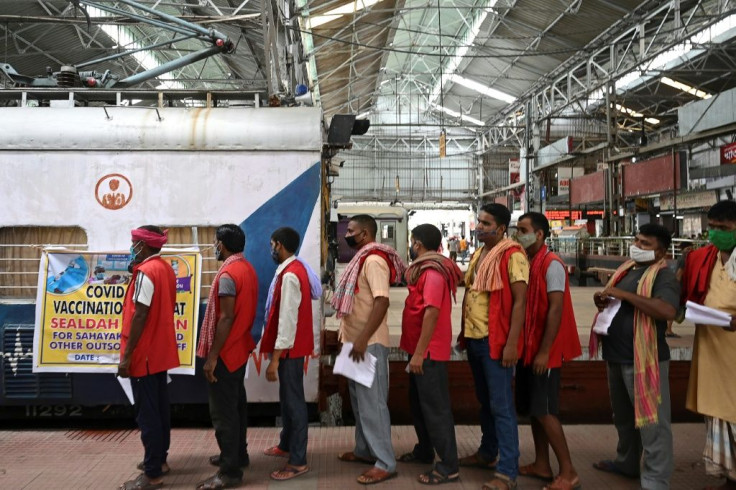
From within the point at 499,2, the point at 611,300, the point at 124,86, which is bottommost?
the point at 611,300

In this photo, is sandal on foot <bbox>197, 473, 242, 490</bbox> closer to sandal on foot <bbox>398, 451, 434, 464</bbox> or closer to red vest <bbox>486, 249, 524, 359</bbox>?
sandal on foot <bbox>398, 451, 434, 464</bbox>

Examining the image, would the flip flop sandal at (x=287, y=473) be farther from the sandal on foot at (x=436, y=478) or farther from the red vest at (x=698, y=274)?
the red vest at (x=698, y=274)

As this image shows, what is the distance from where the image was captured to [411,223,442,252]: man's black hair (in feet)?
14.3

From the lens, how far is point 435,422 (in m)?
4.21

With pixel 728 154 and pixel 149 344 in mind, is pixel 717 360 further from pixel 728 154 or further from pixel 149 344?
pixel 728 154

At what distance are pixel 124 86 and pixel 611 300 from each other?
546 centimetres

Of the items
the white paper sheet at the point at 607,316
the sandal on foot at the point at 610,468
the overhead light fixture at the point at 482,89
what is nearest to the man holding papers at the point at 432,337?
the white paper sheet at the point at 607,316

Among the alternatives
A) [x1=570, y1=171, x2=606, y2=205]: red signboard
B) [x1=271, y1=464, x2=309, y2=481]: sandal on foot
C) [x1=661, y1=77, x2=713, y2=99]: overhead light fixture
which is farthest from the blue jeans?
[x1=661, y1=77, x2=713, y2=99]: overhead light fixture

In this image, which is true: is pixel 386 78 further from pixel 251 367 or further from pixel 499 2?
pixel 251 367

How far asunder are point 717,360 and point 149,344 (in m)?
3.71

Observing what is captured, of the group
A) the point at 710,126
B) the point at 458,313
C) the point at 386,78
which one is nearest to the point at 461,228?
the point at 386,78

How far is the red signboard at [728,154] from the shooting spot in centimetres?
1605

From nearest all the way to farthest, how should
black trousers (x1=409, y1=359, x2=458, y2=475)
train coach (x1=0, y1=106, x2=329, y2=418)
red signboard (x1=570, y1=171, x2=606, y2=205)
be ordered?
black trousers (x1=409, y1=359, x2=458, y2=475)
train coach (x1=0, y1=106, x2=329, y2=418)
red signboard (x1=570, y1=171, x2=606, y2=205)

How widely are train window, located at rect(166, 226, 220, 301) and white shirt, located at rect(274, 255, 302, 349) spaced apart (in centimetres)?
138
